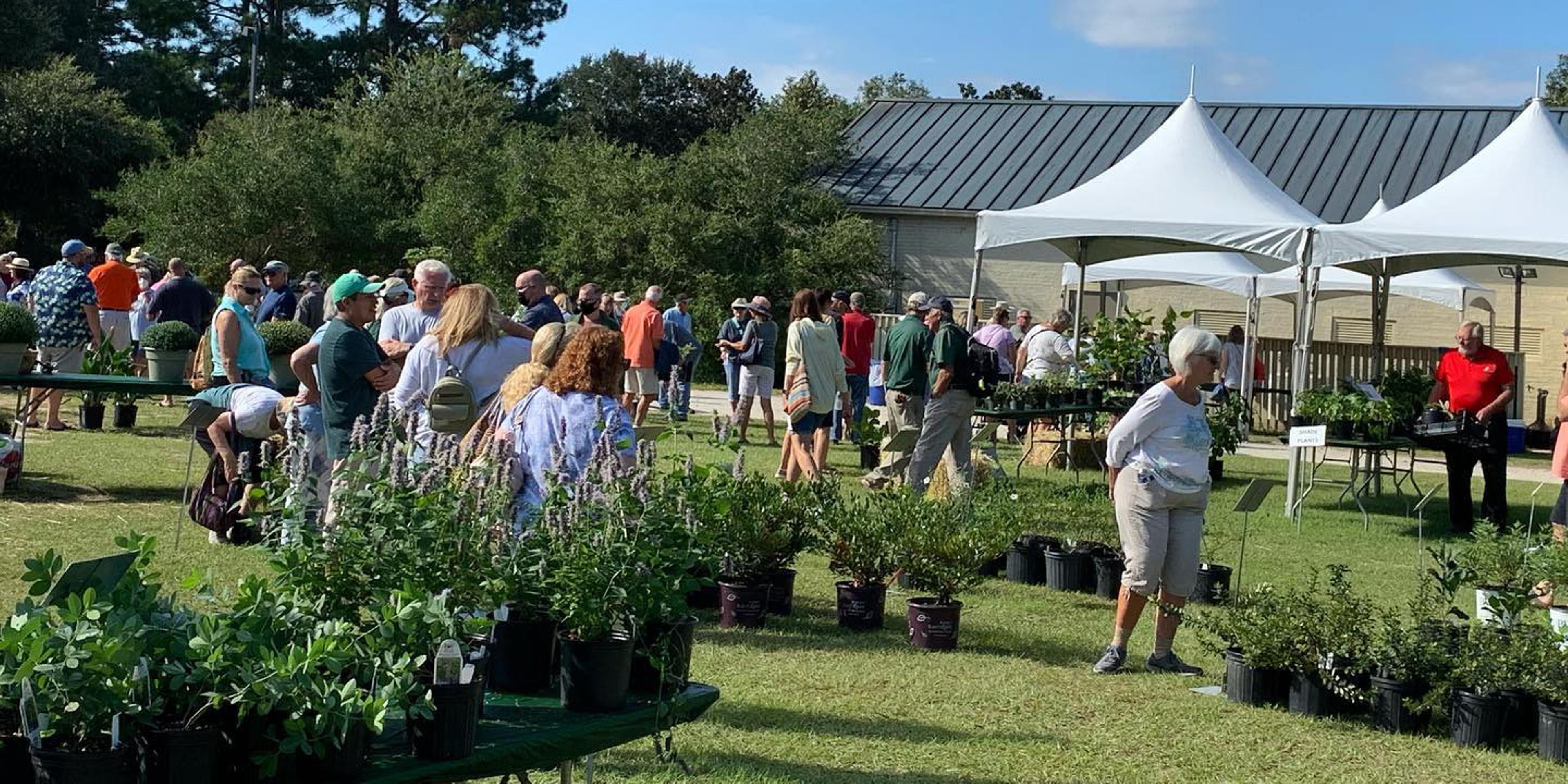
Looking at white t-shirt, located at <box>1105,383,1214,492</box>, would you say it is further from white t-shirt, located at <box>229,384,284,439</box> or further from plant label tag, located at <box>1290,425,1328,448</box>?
white t-shirt, located at <box>229,384,284,439</box>

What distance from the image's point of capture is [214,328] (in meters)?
10.4

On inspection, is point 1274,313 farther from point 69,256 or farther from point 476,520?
point 476,520

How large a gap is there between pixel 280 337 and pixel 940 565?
530cm

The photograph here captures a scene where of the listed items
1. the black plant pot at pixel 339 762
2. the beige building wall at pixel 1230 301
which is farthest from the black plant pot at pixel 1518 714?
the beige building wall at pixel 1230 301

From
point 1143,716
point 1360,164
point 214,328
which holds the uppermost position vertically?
point 1360,164

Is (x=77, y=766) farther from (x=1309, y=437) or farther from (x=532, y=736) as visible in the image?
(x=1309, y=437)

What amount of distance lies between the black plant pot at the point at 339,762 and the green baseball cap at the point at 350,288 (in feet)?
15.7

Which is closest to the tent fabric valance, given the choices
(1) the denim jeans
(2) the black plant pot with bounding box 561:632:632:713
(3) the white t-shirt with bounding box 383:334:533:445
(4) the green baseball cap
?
(1) the denim jeans

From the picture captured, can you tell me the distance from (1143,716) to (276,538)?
3.78 meters

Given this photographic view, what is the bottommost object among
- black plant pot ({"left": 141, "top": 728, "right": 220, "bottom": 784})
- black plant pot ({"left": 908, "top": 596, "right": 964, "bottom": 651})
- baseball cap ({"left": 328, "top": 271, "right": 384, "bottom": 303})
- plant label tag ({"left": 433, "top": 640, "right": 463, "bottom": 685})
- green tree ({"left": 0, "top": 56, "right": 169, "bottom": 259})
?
black plant pot ({"left": 908, "top": 596, "right": 964, "bottom": 651})

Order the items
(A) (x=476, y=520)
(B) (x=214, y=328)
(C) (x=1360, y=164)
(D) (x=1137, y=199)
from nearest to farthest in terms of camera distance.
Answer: (A) (x=476, y=520), (B) (x=214, y=328), (D) (x=1137, y=199), (C) (x=1360, y=164)

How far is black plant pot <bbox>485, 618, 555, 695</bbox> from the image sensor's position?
4594 millimetres

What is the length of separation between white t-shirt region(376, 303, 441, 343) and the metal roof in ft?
80.5

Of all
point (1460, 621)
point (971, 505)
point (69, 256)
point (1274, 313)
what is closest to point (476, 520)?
point (971, 505)
